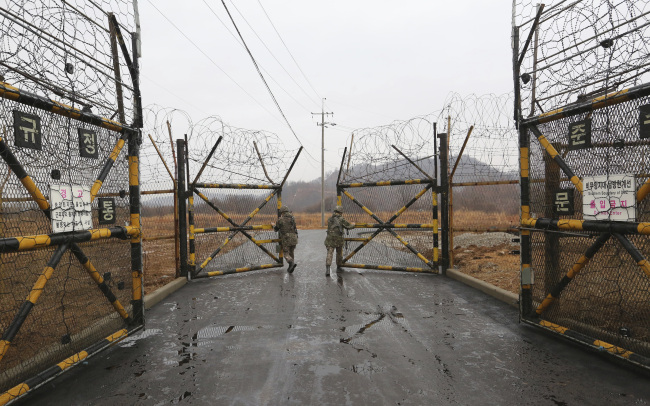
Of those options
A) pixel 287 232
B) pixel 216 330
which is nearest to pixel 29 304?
pixel 216 330

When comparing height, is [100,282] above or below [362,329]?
above

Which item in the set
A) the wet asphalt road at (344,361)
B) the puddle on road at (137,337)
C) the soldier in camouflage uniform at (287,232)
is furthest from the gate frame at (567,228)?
the soldier in camouflage uniform at (287,232)

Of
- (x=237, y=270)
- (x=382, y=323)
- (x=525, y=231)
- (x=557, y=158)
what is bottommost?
(x=382, y=323)

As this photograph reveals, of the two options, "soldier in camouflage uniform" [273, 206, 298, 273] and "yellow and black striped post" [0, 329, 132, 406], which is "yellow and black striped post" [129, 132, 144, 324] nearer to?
"yellow and black striped post" [0, 329, 132, 406]

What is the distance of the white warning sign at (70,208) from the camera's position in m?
3.57

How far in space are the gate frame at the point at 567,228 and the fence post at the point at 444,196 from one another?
357cm

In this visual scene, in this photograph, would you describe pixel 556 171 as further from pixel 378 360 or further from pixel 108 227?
pixel 108 227

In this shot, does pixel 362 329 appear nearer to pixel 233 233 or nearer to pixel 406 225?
pixel 406 225

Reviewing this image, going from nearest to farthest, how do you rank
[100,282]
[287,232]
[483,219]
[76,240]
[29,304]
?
1. [29,304]
2. [76,240]
3. [100,282]
4. [483,219]
5. [287,232]

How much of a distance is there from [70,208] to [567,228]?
5099mm

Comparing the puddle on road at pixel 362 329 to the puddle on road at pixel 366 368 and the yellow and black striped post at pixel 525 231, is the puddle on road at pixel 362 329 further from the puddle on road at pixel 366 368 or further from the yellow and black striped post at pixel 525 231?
the yellow and black striped post at pixel 525 231

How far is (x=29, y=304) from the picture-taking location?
319cm

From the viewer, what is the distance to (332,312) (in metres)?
5.86

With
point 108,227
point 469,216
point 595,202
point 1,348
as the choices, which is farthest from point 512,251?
point 1,348
